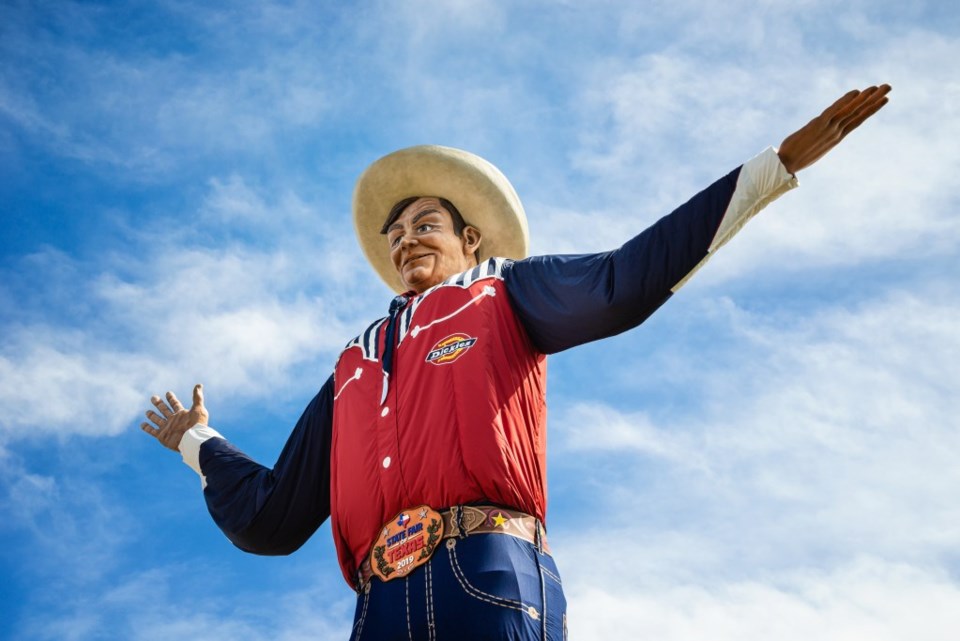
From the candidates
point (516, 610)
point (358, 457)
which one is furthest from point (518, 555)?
point (358, 457)

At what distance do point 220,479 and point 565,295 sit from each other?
2497 millimetres

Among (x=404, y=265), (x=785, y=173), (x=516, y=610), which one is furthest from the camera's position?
(x=404, y=265)

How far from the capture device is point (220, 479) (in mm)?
6801

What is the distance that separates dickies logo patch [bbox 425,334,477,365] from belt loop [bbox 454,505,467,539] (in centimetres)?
84

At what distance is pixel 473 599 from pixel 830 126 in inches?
102

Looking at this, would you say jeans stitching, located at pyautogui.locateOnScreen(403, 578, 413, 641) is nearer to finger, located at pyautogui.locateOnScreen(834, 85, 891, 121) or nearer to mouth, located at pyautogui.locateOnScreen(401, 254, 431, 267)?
mouth, located at pyautogui.locateOnScreen(401, 254, 431, 267)

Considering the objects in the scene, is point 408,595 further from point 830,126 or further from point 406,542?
point 830,126

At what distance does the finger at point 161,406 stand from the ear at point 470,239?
220cm

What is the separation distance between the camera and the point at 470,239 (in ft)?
23.2

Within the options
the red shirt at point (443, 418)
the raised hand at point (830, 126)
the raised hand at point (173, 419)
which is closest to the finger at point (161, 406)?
the raised hand at point (173, 419)

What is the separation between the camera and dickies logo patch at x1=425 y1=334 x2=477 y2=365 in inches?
220

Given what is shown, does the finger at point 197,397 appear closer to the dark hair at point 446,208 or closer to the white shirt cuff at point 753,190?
the dark hair at point 446,208

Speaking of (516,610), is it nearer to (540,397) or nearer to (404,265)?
(540,397)

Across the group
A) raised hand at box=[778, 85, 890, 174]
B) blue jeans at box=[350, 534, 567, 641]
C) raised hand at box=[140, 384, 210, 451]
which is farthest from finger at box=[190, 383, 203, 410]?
raised hand at box=[778, 85, 890, 174]
